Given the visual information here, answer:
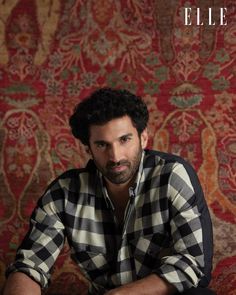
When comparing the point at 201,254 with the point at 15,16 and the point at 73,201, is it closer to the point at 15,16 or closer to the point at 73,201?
the point at 73,201

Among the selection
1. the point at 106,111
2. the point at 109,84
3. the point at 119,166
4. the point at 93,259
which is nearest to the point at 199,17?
the point at 109,84

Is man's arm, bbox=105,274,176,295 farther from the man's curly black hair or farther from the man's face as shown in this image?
the man's curly black hair

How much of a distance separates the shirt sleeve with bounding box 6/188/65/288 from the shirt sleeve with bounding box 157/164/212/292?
361mm

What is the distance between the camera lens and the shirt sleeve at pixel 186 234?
56.3 inches

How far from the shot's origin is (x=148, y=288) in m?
1.41

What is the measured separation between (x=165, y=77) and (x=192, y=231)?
0.77m

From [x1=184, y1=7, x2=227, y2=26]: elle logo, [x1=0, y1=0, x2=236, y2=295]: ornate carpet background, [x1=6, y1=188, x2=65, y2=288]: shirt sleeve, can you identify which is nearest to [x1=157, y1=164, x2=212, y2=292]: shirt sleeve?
[x1=6, y1=188, x2=65, y2=288]: shirt sleeve

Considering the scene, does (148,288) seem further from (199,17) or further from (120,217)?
(199,17)

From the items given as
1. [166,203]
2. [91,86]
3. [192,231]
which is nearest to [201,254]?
[192,231]

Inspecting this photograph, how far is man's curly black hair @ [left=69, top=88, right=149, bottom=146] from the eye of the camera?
1.58m

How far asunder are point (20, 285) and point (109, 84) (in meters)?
0.94

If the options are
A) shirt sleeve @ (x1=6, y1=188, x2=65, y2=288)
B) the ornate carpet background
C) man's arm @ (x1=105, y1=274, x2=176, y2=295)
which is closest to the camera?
man's arm @ (x1=105, y1=274, x2=176, y2=295)

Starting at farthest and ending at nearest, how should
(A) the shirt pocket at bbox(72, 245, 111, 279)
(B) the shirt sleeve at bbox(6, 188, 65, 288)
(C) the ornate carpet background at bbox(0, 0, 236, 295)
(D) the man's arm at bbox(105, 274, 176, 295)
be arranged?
(C) the ornate carpet background at bbox(0, 0, 236, 295) → (A) the shirt pocket at bbox(72, 245, 111, 279) → (B) the shirt sleeve at bbox(6, 188, 65, 288) → (D) the man's arm at bbox(105, 274, 176, 295)

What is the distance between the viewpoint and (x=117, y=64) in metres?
2.06
